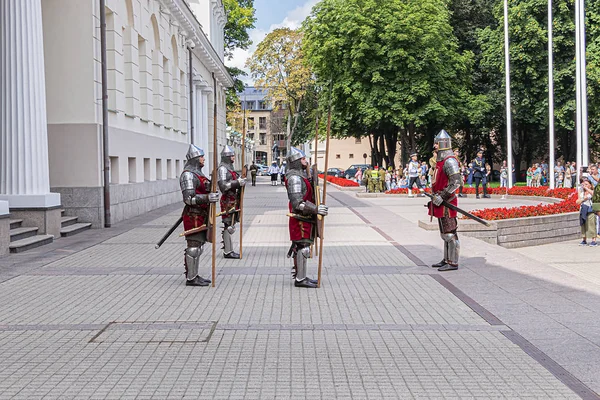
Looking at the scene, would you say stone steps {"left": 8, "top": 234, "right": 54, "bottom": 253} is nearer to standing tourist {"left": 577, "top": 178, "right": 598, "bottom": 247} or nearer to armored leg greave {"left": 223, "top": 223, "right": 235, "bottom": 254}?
armored leg greave {"left": 223, "top": 223, "right": 235, "bottom": 254}

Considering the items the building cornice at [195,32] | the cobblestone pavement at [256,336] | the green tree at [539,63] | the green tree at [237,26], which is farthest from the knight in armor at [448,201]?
the green tree at [237,26]

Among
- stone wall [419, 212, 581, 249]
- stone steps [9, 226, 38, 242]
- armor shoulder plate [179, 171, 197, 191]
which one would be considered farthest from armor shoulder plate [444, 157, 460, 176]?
stone steps [9, 226, 38, 242]

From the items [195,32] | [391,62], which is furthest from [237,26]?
[195,32]

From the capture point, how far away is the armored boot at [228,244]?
41.1ft

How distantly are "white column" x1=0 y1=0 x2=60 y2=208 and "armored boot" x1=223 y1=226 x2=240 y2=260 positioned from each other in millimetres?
4539

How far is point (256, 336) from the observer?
6922 millimetres

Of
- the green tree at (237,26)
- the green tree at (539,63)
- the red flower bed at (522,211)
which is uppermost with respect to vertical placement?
the green tree at (237,26)

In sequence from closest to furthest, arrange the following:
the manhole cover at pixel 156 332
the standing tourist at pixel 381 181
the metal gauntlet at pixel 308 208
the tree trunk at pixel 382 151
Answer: the manhole cover at pixel 156 332 → the metal gauntlet at pixel 308 208 → the standing tourist at pixel 381 181 → the tree trunk at pixel 382 151

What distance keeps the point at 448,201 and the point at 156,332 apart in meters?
5.54

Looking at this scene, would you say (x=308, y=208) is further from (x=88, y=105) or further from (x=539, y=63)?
(x=539, y=63)

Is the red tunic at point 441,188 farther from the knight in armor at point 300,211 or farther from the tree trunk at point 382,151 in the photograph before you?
the tree trunk at point 382,151

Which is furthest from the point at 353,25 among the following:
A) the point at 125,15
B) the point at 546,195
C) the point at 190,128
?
the point at 125,15

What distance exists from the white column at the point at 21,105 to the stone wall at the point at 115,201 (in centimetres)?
289

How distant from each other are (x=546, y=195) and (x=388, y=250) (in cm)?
1654
